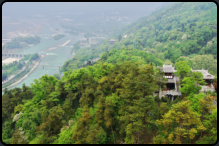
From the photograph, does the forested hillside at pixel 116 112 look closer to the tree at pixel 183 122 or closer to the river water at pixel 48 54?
the tree at pixel 183 122

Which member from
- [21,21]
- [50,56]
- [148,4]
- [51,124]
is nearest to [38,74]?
[50,56]

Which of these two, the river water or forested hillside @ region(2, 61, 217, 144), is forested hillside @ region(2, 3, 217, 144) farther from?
the river water

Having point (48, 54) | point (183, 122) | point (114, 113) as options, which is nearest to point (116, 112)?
point (114, 113)

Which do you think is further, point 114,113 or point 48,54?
point 48,54

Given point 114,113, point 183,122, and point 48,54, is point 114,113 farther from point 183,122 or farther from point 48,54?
point 48,54

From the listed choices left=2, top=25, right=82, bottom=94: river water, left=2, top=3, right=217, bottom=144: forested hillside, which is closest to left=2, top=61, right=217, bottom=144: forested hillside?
left=2, top=3, right=217, bottom=144: forested hillside

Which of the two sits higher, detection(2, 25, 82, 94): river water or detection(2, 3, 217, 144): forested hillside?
detection(2, 25, 82, 94): river water

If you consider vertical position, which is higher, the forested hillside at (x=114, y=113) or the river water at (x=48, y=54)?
the river water at (x=48, y=54)

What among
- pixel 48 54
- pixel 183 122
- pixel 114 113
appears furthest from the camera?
pixel 48 54

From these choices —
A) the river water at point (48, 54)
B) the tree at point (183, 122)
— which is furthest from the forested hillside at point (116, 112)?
the river water at point (48, 54)

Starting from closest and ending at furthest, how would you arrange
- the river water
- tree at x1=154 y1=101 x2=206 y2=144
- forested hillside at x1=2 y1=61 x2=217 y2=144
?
tree at x1=154 y1=101 x2=206 y2=144
forested hillside at x1=2 y1=61 x2=217 y2=144
the river water

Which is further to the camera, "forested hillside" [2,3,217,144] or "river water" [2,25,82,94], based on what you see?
"river water" [2,25,82,94]
